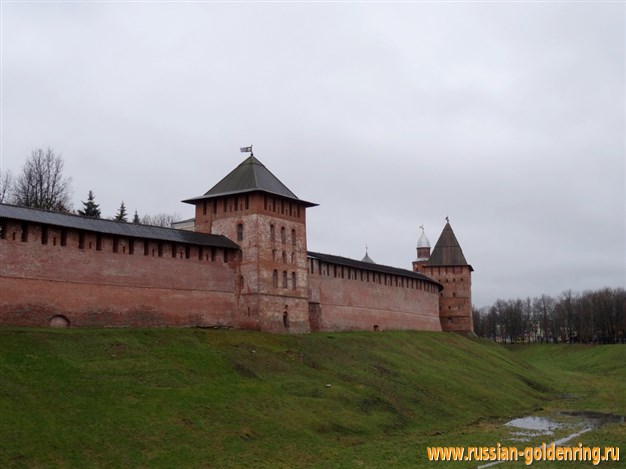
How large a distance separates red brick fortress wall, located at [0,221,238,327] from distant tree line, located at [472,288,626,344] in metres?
65.8

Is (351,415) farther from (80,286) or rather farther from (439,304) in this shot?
(439,304)

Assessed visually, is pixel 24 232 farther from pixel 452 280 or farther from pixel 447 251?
pixel 447 251

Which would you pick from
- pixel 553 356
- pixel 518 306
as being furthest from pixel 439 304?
pixel 518 306

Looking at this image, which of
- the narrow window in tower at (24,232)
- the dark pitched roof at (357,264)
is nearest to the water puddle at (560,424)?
the dark pitched roof at (357,264)

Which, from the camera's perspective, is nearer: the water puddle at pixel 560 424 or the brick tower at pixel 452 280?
the water puddle at pixel 560 424

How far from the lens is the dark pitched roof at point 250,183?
3506 cm

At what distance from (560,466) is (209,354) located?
43.2ft

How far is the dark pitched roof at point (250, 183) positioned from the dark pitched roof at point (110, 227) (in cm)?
268

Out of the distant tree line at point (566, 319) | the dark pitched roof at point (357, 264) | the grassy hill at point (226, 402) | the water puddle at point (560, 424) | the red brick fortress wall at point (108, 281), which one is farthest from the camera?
the distant tree line at point (566, 319)

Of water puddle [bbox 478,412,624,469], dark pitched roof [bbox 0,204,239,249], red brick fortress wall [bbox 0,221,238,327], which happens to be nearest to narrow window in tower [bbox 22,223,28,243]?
red brick fortress wall [bbox 0,221,238,327]

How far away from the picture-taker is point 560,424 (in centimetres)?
2922

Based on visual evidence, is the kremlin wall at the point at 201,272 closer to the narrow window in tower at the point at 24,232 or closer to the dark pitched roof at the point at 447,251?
the narrow window in tower at the point at 24,232

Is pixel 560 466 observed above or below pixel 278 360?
below

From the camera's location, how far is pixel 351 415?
82.8 ft
